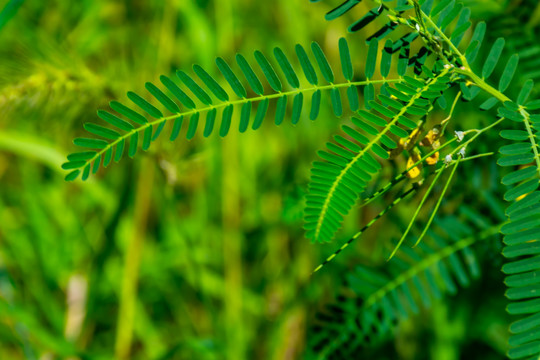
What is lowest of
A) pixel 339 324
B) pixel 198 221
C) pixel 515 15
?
pixel 339 324

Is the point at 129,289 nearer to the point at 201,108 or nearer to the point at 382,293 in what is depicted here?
the point at 382,293

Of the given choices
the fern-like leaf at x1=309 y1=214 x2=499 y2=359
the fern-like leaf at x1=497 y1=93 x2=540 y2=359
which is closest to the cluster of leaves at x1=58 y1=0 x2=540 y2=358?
the fern-like leaf at x1=497 y1=93 x2=540 y2=359

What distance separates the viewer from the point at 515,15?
93 cm

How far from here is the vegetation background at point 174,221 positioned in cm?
104

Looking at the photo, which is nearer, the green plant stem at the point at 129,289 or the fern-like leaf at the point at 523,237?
the fern-like leaf at the point at 523,237

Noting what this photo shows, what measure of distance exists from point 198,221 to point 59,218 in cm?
41

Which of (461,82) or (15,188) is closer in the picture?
(461,82)

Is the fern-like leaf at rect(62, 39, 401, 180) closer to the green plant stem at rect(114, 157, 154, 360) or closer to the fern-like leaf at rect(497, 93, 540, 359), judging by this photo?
the fern-like leaf at rect(497, 93, 540, 359)

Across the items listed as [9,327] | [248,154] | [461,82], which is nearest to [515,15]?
[461,82]

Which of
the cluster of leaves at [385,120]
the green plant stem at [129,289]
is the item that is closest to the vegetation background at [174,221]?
the green plant stem at [129,289]

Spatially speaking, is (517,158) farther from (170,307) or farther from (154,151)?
(170,307)

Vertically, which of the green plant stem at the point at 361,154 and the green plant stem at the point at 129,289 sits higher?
the green plant stem at the point at 361,154

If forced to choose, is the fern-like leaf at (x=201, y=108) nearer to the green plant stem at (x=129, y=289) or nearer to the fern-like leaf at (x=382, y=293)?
the fern-like leaf at (x=382, y=293)

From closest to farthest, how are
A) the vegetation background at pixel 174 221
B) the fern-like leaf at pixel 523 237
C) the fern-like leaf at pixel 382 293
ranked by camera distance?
the fern-like leaf at pixel 523 237 → the fern-like leaf at pixel 382 293 → the vegetation background at pixel 174 221
